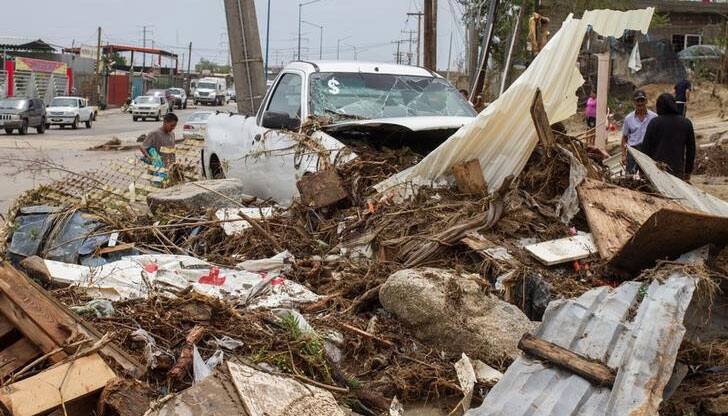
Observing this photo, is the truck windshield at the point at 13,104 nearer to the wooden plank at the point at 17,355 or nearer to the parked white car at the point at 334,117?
the parked white car at the point at 334,117

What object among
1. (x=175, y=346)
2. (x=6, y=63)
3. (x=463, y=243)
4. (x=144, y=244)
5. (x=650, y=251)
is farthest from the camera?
(x=6, y=63)

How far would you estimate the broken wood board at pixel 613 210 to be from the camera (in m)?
5.55

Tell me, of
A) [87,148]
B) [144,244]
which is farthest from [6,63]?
[144,244]

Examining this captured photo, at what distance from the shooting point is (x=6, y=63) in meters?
49.9

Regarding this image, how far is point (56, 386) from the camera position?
3801mm

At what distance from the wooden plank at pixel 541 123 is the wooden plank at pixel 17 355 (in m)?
3.87

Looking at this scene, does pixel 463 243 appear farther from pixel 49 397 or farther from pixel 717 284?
pixel 49 397

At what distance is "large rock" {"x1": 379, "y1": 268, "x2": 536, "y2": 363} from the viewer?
4.75 metres

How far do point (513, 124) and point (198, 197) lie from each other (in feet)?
10.2

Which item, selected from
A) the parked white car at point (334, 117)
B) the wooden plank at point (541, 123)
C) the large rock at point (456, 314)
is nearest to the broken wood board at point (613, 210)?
the wooden plank at point (541, 123)

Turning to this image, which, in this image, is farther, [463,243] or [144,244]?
[144,244]

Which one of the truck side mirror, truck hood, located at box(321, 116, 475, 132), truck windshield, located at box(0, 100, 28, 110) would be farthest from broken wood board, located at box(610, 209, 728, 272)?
truck windshield, located at box(0, 100, 28, 110)

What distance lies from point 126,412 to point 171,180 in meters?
6.55

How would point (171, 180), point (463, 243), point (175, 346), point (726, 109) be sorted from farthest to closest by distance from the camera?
point (726, 109), point (171, 180), point (463, 243), point (175, 346)
